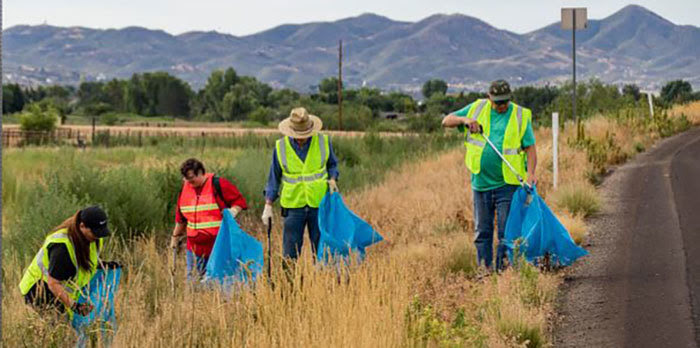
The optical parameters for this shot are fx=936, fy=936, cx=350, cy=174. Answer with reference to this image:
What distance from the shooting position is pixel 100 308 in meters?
6.52

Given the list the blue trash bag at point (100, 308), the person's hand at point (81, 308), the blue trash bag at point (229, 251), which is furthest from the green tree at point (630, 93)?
the person's hand at point (81, 308)

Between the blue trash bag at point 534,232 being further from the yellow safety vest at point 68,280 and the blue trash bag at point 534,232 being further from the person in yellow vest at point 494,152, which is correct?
the yellow safety vest at point 68,280

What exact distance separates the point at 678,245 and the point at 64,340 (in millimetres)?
6999

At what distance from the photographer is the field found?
5977 mm

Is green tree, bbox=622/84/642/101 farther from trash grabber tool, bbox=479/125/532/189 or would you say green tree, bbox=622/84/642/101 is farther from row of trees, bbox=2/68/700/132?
row of trees, bbox=2/68/700/132

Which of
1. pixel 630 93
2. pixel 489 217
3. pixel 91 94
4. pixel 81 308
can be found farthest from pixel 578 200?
pixel 91 94

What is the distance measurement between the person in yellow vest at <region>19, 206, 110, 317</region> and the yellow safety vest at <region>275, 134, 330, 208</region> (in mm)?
2300

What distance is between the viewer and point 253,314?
21.2 ft

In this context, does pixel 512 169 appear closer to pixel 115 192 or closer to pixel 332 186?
pixel 332 186

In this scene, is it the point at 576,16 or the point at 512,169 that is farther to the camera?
the point at 576,16

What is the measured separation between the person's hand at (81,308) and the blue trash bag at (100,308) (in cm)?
3

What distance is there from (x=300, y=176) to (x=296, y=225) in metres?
0.45

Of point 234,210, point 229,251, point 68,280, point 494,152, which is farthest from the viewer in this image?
point 494,152

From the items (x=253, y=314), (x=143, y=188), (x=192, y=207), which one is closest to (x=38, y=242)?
(x=143, y=188)
